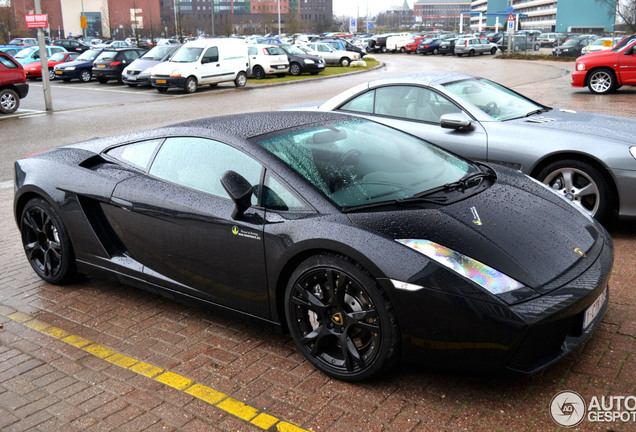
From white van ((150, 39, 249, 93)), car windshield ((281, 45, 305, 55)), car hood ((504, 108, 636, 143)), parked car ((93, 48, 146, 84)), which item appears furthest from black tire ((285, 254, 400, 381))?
car windshield ((281, 45, 305, 55))

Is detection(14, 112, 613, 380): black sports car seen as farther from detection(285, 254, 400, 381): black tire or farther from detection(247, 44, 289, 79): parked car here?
detection(247, 44, 289, 79): parked car

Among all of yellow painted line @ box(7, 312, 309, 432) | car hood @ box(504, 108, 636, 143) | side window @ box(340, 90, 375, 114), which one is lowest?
yellow painted line @ box(7, 312, 309, 432)

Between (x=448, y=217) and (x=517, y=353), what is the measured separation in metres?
0.79

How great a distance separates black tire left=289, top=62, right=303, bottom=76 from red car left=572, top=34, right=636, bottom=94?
14.9 m

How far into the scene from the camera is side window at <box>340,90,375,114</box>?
6941 mm

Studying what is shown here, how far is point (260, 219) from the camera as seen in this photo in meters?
3.47

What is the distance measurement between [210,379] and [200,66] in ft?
69.9

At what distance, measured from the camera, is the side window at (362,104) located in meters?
6.94

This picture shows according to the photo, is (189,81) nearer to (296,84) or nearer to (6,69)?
(296,84)

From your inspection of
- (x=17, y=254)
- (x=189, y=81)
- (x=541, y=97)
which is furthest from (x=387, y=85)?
(x=189, y=81)

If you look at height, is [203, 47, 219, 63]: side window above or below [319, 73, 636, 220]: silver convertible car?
above

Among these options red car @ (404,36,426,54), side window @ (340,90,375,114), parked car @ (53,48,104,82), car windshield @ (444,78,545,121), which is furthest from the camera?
red car @ (404,36,426,54)

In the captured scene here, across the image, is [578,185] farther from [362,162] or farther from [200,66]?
[200,66]

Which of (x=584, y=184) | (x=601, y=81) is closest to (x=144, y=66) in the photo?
(x=601, y=81)
